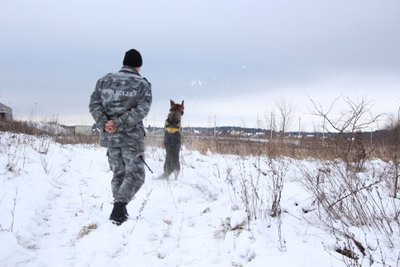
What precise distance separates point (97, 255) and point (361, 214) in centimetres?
260

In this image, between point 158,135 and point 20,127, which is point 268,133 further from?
point 20,127

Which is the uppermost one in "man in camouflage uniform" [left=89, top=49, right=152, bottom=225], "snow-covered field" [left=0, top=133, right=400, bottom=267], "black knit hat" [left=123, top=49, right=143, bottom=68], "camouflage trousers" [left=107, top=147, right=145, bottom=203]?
"black knit hat" [left=123, top=49, right=143, bottom=68]

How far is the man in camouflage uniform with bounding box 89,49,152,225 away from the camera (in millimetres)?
3836

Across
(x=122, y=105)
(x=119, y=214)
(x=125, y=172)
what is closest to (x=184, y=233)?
(x=119, y=214)

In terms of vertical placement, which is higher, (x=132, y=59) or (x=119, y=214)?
(x=132, y=59)

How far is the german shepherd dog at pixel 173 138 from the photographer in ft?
21.8

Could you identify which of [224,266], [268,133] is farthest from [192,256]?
[268,133]

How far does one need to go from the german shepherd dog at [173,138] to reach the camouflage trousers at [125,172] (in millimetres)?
2570

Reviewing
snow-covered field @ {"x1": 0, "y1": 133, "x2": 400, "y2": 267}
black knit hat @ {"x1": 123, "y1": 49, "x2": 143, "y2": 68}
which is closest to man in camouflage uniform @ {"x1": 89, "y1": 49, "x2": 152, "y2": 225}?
black knit hat @ {"x1": 123, "y1": 49, "x2": 143, "y2": 68}

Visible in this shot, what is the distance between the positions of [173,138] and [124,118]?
2.98m

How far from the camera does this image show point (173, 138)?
6.76 m

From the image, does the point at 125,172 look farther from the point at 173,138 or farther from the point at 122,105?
the point at 173,138

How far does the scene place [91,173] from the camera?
303 inches

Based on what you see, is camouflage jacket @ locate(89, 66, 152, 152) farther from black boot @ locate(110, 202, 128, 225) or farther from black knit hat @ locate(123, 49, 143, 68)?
black boot @ locate(110, 202, 128, 225)
